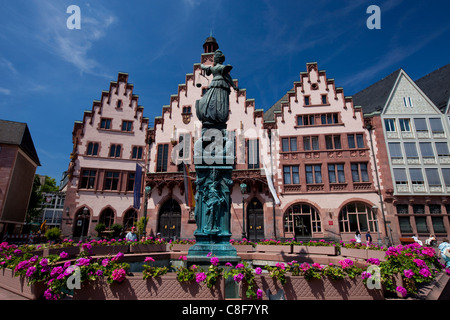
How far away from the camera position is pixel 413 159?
26453 mm

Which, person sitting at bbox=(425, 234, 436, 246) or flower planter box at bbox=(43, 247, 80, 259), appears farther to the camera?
person sitting at bbox=(425, 234, 436, 246)

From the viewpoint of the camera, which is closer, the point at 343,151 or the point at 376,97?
the point at 343,151

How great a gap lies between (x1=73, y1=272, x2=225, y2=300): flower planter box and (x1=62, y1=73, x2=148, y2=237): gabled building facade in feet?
84.2

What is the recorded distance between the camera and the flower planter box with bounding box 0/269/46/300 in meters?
5.38

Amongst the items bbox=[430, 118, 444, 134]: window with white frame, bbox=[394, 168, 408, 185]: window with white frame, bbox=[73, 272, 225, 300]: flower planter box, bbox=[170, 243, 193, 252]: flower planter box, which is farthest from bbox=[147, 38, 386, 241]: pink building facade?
bbox=[73, 272, 225, 300]: flower planter box

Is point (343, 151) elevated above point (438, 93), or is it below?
below

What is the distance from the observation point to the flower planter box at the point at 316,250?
1218 centimetres

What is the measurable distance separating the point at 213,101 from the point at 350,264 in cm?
716

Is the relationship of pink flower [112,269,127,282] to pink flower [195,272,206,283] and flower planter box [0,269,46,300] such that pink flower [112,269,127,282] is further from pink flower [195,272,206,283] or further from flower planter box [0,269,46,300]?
flower planter box [0,269,46,300]

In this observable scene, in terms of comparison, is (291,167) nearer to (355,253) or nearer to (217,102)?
(355,253)

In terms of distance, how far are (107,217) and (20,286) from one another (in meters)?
25.6

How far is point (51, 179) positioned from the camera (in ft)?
186
